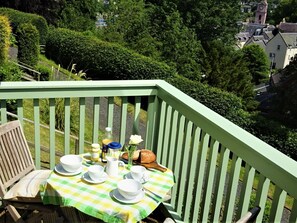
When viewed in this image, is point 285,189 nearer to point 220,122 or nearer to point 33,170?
point 220,122

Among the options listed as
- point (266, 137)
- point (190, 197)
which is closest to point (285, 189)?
point (190, 197)

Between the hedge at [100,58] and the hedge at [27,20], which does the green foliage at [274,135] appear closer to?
the hedge at [100,58]

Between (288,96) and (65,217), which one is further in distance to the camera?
(288,96)

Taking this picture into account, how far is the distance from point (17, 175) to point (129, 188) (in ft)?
3.45

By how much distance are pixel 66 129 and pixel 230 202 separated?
1.43 m

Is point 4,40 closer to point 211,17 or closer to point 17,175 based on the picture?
point 17,175

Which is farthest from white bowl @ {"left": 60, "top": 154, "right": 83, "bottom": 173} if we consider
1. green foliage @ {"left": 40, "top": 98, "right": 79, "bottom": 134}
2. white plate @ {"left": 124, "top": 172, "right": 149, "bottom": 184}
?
green foliage @ {"left": 40, "top": 98, "right": 79, "bottom": 134}

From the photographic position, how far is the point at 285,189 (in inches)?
A: 62.4

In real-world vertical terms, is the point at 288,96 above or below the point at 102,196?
below

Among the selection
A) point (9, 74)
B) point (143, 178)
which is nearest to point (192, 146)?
point (143, 178)

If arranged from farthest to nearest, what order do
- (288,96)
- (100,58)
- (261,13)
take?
1. (261,13)
2. (288,96)
3. (100,58)

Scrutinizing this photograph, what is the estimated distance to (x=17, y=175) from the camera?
256 centimetres

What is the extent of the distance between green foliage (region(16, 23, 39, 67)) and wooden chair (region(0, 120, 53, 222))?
11279mm

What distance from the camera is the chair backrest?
2465 millimetres
